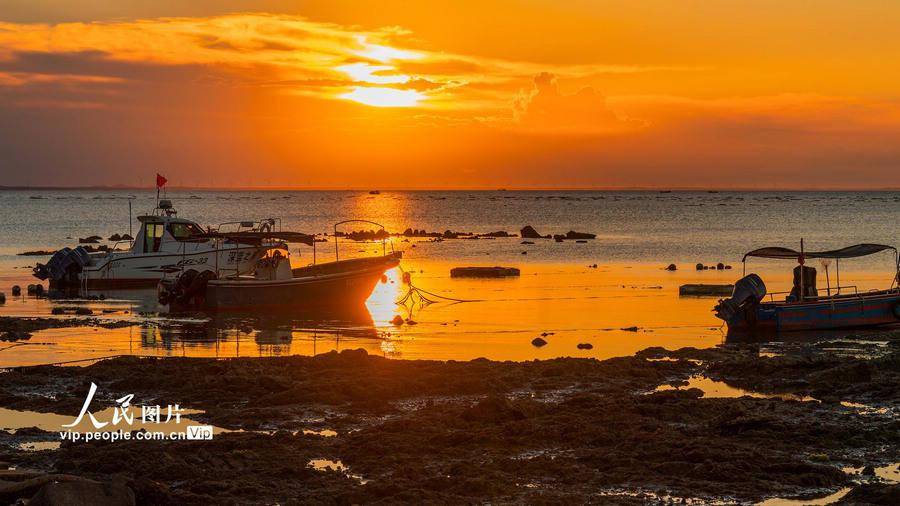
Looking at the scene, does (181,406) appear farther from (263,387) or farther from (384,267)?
(384,267)

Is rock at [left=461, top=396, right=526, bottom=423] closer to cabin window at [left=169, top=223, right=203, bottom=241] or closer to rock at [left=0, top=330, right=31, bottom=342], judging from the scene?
rock at [left=0, top=330, right=31, bottom=342]

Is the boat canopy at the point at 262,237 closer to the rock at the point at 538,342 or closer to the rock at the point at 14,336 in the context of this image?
the rock at the point at 14,336

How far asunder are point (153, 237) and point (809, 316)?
2680 cm

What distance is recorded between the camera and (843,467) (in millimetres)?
12523

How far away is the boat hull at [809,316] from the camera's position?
26.9 meters

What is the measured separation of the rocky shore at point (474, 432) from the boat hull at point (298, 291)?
12.7 metres

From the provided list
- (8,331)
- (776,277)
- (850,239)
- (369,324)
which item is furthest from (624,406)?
(850,239)

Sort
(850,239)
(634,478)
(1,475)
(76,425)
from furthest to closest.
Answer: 1. (850,239)
2. (76,425)
3. (634,478)
4. (1,475)

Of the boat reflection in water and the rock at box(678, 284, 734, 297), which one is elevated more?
the rock at box(678, 284, 734, 297)

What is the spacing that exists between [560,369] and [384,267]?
17.6 metres

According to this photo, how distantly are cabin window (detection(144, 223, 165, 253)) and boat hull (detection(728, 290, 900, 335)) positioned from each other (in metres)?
24.7

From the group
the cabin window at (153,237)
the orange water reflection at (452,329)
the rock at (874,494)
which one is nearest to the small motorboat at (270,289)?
the orange water reflection at (452,329)

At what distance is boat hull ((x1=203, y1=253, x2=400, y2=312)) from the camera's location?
107 feet

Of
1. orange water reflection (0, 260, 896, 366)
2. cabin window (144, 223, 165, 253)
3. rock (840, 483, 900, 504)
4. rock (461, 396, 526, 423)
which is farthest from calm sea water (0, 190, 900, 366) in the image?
rock (840, 483, 900, 504)
